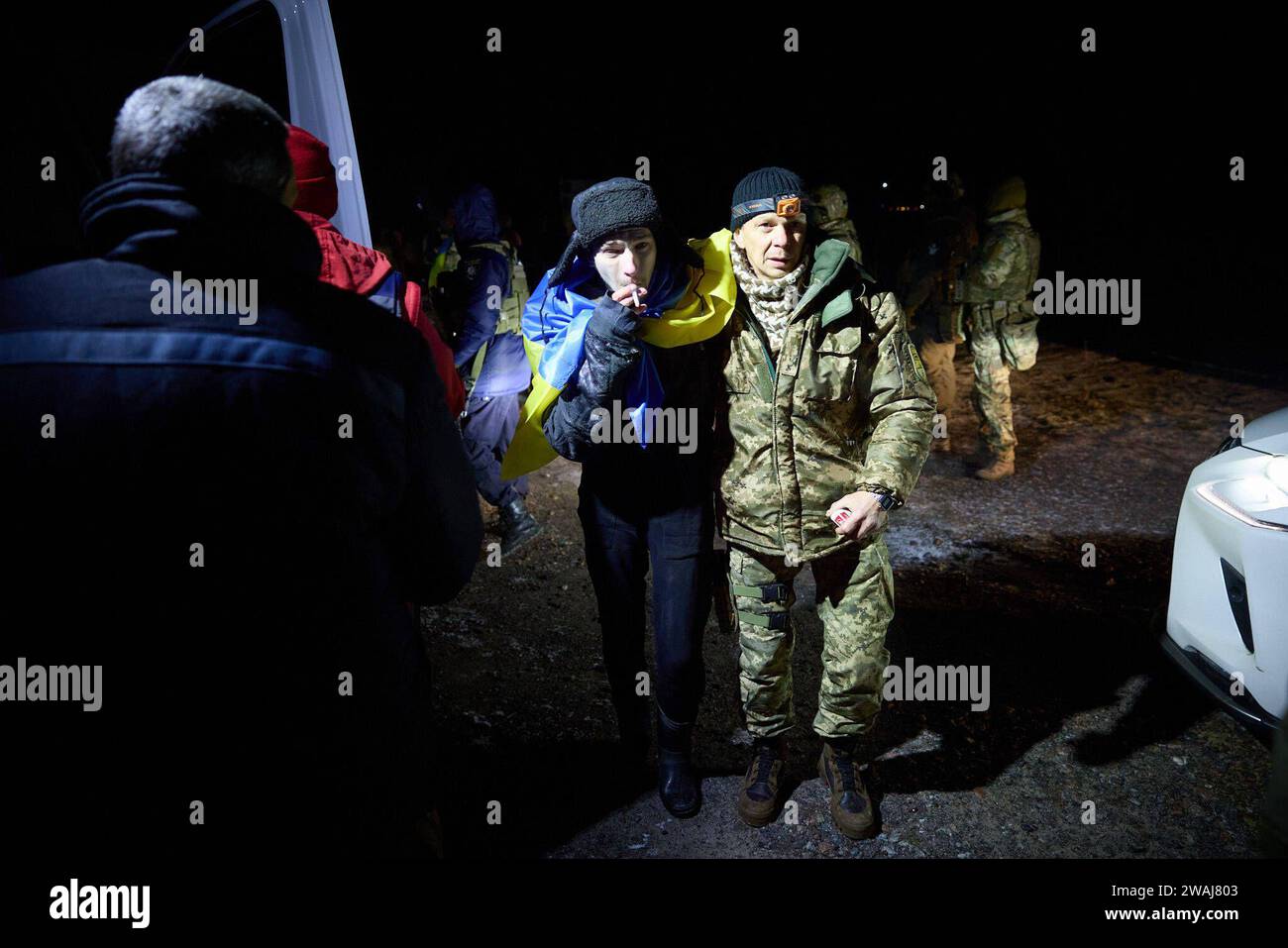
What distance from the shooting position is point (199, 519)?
1.23 m

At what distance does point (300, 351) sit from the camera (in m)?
1.25

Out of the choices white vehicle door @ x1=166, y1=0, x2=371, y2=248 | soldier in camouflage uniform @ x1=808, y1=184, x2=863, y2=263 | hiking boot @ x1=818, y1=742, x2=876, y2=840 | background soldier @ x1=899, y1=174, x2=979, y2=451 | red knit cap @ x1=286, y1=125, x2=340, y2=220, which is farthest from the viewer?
background soldier @ x1=899, y1=174, x2=979, y2=451

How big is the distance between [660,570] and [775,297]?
1029 millimetres

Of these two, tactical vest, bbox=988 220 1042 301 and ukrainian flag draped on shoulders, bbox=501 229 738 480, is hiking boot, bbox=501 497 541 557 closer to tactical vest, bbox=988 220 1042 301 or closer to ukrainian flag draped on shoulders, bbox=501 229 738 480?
→ ukrainian flag draped on shoulders, bbox=501 229 738 480

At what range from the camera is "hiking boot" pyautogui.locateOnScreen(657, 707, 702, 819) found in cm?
275

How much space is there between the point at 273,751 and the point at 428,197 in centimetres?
591

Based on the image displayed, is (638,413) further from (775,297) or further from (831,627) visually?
(831,627)

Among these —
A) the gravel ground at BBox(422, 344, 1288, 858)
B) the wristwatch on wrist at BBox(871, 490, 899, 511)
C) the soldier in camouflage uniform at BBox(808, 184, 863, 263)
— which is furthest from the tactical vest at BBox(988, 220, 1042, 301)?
the wristwatch on wrist at BBox(871, 490, 899, 511)

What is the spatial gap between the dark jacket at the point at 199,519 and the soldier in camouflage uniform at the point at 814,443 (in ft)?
4.23

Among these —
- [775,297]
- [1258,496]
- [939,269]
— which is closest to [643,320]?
[775,297]

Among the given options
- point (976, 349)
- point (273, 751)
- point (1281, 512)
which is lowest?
point (273, 751)

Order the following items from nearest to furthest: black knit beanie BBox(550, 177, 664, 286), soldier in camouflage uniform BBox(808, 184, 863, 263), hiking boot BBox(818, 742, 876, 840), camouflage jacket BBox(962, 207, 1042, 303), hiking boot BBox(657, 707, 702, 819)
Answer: black knit beanie BBox(550, 177, 664, 286) < hiking boot BBox(818, 742, 876, 840) < hiking boot BBox(657, 707, 702, 819) < camouflage jacket BBox(962, 207, 1042, 303) < soldier in camouflage uniform BBox(808, 184, 863, 263)
